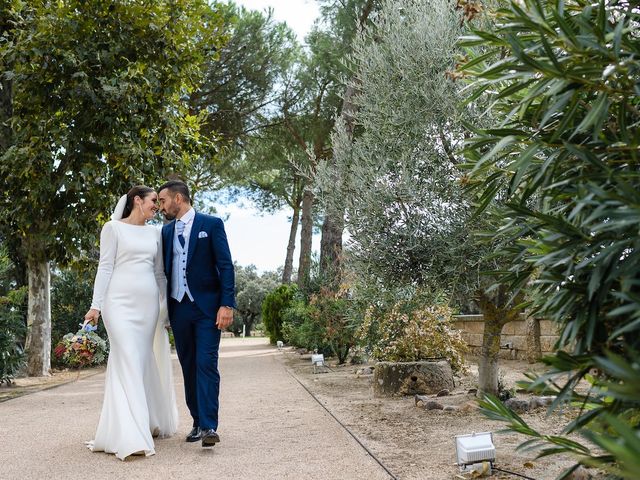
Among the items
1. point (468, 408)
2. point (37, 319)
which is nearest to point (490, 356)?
point (468, 408)

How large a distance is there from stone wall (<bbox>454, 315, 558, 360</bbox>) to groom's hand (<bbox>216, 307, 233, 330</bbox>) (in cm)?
553

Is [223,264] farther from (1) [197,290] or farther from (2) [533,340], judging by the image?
(2) [533,340]

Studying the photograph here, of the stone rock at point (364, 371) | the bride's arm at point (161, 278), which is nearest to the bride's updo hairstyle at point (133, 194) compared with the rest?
the bride's arm at point (161, 278)

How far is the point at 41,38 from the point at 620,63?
400 inches

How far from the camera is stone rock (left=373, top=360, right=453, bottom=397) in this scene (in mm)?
8508

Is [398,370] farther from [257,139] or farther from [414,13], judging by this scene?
[257,139]

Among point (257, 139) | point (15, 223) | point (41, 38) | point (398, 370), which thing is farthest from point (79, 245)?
point (257, 139)

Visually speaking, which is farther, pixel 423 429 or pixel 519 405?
pixel 519 405

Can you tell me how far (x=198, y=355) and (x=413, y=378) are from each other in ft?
12.8

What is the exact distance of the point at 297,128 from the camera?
21938mm

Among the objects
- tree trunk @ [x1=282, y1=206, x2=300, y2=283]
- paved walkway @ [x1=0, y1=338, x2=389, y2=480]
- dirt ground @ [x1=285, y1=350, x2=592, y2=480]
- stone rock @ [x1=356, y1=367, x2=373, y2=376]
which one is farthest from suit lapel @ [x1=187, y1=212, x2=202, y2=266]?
tree trunk @ [x1=282, y1=206, x2=300, y2=283]

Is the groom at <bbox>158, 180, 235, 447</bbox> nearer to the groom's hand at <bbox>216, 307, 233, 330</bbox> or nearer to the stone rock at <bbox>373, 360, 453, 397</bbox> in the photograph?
the groom's hand at <bbox>216, 307, 233, 330</bbox>

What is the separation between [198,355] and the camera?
5402mm

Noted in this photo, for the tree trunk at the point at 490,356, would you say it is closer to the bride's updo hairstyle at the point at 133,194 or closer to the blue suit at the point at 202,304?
the blue suit at the point at 202,304
